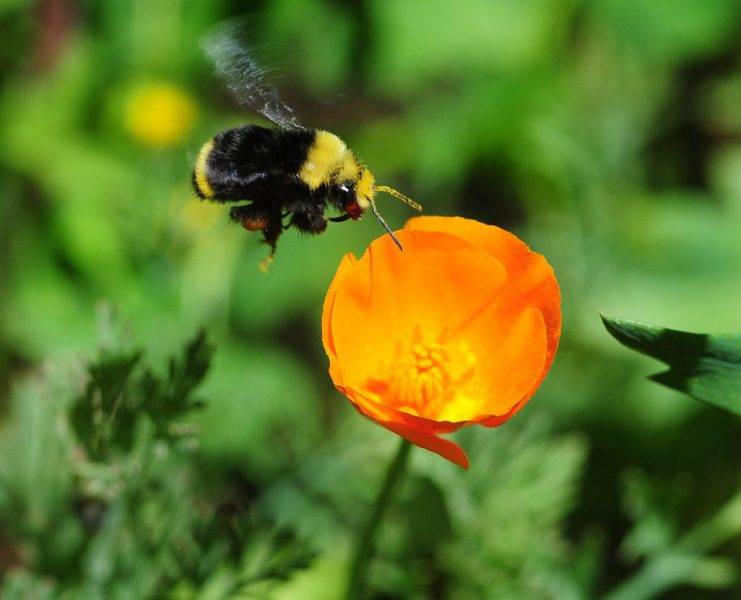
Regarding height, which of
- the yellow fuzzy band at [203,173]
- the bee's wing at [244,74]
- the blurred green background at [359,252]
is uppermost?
the bee's wing at [244,74]

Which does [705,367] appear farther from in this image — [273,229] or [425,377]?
[273,229]

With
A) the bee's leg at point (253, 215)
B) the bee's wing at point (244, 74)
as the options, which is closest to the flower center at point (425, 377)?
the bee's leg at point (253, 215)

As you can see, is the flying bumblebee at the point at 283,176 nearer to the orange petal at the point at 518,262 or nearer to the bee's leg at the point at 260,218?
the bee's leg at the point at 260,218

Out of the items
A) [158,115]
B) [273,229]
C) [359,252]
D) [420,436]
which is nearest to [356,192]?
[273,229]

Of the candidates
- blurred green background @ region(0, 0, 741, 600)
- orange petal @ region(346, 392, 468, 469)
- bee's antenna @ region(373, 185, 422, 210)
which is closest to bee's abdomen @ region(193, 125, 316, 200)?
bee's antenna @ region(373, 185, 422, 210)

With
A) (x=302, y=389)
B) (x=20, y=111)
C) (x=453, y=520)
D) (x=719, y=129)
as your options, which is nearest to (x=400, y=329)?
(x=453, y=520)

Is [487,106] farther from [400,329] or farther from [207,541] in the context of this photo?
[207,541]

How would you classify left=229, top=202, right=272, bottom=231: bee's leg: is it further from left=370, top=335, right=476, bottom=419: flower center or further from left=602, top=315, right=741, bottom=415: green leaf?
left=602, top=315, right=741, bottom=415: green leaf
